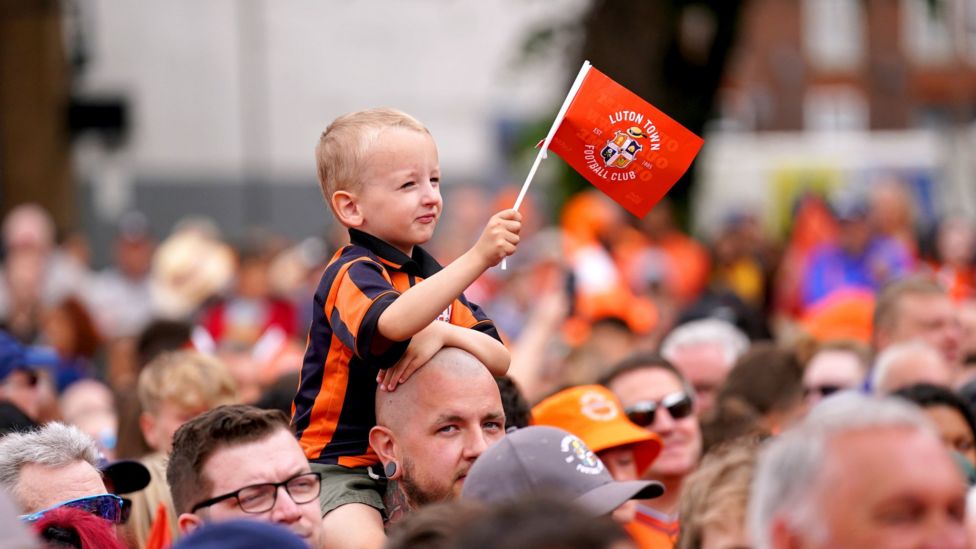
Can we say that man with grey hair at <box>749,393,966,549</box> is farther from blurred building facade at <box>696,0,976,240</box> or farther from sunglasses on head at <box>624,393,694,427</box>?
blurred building facade at <box>696,0,976,240</box>

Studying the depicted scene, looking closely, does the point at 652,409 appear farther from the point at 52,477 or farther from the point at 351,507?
the point at 52,477

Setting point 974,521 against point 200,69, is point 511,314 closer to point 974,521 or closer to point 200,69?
point 974,521

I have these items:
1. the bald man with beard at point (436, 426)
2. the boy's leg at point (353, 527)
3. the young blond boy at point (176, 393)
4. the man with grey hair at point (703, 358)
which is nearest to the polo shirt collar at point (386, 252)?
the bald man with beard at point (436, 426)

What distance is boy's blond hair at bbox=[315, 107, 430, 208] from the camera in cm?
454

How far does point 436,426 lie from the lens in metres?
4.46

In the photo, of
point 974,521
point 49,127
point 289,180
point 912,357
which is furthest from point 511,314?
point 289,180

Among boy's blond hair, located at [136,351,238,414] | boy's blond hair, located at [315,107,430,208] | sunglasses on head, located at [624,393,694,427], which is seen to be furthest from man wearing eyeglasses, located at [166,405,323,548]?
sunglasses on head, located at [624,393,694,427]

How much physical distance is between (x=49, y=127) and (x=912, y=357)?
66.2ft

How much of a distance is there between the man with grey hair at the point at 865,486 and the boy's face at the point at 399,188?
1.59 metres

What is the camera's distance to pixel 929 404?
6395 millimetres

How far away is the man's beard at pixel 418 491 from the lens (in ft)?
14.7

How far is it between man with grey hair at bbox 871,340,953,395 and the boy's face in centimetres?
312

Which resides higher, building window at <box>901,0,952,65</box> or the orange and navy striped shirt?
building window at <box>901,0,952,65</box>

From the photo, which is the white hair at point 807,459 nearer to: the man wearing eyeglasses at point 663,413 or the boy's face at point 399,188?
the boy's face at point 399,188
